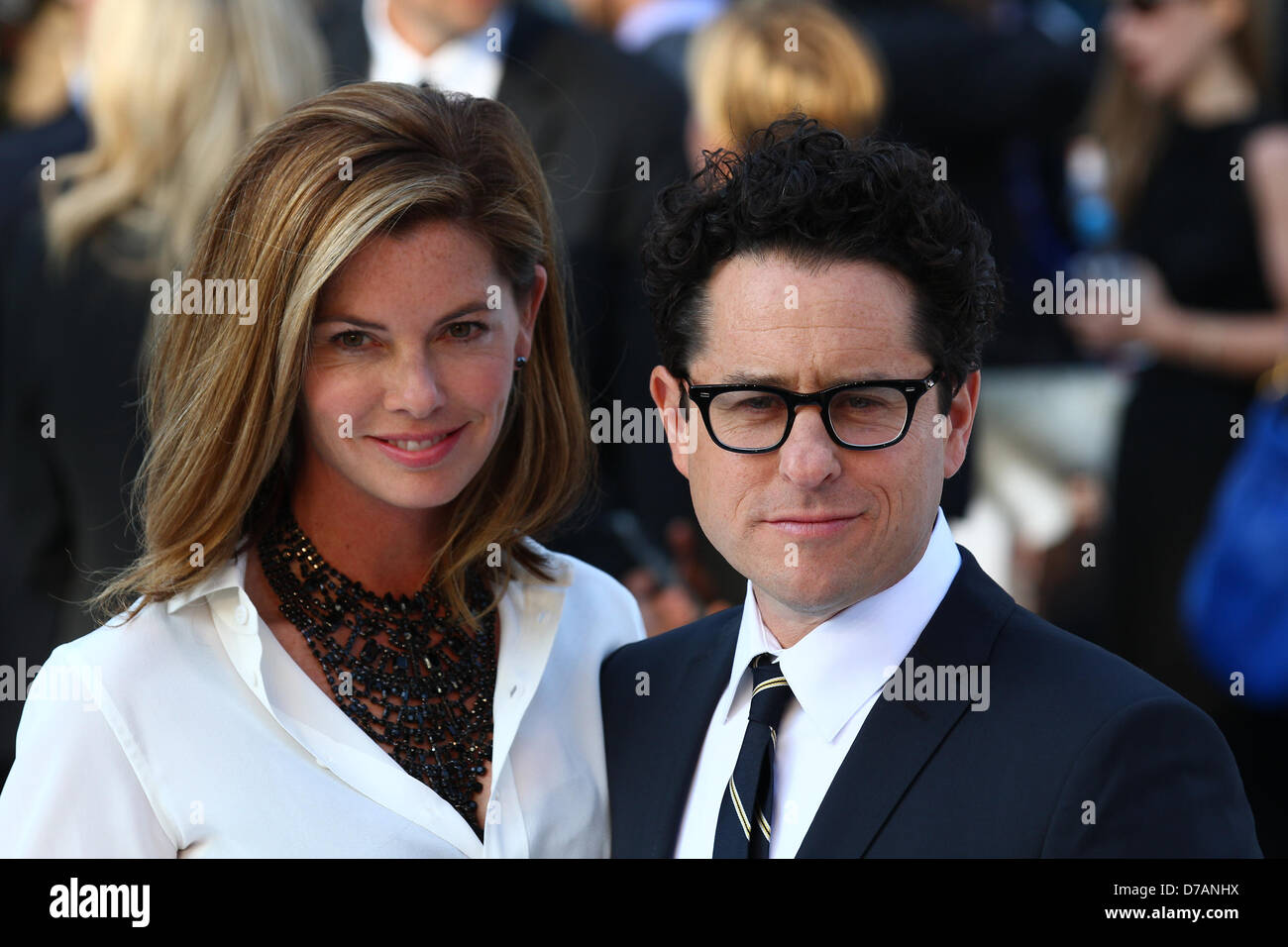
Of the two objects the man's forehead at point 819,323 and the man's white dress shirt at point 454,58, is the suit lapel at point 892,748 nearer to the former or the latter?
the man's forehead at point 819,323

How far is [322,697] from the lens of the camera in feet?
7.97

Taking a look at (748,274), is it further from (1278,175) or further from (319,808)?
(1278,175)

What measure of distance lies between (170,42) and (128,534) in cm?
118

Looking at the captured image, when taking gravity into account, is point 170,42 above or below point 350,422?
above

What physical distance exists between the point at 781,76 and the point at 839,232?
2342mm

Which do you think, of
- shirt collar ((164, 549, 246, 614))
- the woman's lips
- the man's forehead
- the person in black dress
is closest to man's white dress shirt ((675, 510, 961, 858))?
the man's forehead

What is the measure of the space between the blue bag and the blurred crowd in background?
195 millimetres

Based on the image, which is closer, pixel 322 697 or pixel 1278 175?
pixel 322 697

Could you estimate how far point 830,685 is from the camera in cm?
230

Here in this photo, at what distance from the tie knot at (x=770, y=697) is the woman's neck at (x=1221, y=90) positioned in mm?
3273

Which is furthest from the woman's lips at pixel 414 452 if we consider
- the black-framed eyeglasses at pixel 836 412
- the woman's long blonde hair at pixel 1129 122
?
the woman's long blonde hair at pixel 1129 122

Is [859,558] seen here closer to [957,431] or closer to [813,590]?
[813,590]

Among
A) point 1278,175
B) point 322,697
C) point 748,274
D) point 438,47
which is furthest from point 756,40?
point 322,697

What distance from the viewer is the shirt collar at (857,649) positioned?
7.55 ft
